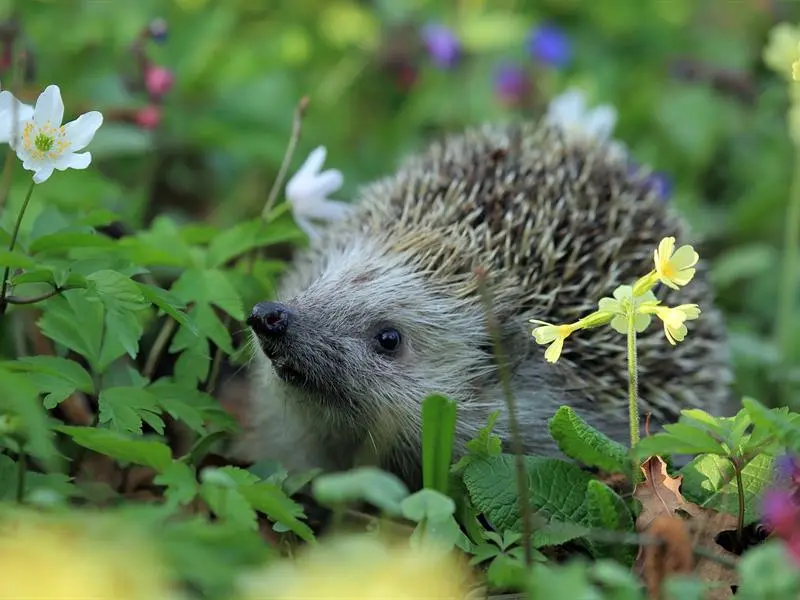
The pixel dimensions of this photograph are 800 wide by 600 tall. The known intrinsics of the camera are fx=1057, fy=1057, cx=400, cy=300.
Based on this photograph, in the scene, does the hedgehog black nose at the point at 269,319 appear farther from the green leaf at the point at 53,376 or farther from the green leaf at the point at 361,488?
the green leaf at the point at 361,488

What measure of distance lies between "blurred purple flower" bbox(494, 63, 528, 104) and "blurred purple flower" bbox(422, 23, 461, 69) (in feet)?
0.63

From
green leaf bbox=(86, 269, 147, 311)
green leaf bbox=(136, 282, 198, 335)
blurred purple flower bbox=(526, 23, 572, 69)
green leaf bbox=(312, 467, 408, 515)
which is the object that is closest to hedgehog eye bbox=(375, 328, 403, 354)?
green leaf bbox=(136, 282, 198, 335)

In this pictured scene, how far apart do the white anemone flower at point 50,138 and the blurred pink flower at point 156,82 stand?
4.20 feet

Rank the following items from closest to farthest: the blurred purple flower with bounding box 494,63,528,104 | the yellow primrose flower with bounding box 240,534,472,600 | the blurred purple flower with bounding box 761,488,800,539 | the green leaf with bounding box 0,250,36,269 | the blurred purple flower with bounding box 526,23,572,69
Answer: the yellow primrose flower with bounding box 240,534,472,600 < the blurred purple flower with bounding box 761,488,800,539 < the green leaf with bounding box 0,250,36,269 < the blurred purple flower with bounding box 494,63,528,104 < the blurred purple flower with bounding box 526,23,572,69

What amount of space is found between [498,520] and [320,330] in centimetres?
62

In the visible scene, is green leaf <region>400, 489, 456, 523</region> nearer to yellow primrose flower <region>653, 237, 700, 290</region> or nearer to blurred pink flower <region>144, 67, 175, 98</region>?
yellow primrose flower <region>653, 237, 700, 290</region>

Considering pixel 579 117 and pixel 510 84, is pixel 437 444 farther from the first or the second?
pixel 510 84

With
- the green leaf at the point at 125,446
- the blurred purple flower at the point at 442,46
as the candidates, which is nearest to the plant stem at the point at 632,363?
the green leaf at the point at 125,446

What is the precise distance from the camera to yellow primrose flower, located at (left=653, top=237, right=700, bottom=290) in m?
1.91

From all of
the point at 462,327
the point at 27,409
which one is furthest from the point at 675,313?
the point at 27,409

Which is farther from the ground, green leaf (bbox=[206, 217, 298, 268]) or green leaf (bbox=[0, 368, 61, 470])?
green leaf (bbox=[206, 217, 298, 268])

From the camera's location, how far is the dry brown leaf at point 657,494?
1.93m

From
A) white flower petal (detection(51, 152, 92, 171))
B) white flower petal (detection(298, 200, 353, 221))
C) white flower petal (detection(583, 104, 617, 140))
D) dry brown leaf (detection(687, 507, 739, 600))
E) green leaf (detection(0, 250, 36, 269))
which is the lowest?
dry brown leaf (detection(687, 507, 739, 600))

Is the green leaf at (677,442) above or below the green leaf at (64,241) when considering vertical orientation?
below
